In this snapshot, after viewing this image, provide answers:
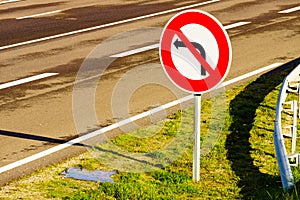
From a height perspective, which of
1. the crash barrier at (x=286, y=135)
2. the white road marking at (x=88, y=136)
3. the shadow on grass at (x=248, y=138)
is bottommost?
the shadow on grass at (x=248, y=138)

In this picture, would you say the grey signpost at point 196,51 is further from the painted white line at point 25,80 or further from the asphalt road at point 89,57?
the painted white line at point 25,80

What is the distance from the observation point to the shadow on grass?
24.1 ft

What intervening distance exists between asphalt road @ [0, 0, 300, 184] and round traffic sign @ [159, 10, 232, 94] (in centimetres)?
183

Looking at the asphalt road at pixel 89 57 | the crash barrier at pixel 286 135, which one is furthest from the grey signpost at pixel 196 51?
the asphalt road at pixel 89 57

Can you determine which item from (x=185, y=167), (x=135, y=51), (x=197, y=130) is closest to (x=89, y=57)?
(x=135, y=51)

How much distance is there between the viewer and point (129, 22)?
58.6ft

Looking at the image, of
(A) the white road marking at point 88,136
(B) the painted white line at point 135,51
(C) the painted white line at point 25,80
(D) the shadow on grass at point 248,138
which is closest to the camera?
(D) the shadow on grass at point 248,138

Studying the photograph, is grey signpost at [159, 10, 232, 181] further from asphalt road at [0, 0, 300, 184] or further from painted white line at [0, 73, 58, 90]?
painted white line at [0, 73, 58, 90]

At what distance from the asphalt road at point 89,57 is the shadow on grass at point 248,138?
2.81ft

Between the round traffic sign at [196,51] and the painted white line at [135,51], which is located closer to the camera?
the round traffic sign at [196,51]

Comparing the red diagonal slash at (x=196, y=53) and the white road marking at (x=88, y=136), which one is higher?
the red diagonal slash at (x=196, y=53)

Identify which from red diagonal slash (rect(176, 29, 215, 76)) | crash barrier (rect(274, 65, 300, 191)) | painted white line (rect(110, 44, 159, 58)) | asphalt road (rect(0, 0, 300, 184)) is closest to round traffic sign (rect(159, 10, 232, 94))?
red diagonal slash (rect(176, 29, 215, 76))

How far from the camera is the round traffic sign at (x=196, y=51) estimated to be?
7.07 metres

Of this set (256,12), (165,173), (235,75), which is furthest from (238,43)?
(165,173)
